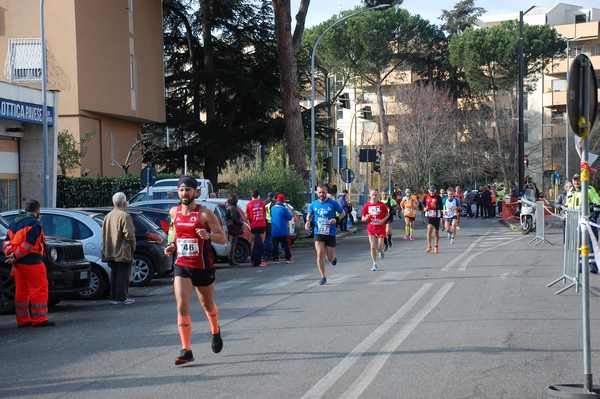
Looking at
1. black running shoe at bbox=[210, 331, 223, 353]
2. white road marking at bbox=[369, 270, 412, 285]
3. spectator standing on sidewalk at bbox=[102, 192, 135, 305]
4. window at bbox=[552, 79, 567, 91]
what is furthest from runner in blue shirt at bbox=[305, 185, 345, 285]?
window at bbox=[552, 79, 567, 91]

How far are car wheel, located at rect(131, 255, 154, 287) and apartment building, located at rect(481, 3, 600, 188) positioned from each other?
54.1m

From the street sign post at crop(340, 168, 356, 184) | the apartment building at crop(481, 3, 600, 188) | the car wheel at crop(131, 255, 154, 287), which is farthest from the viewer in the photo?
the apartment building at crop(481, 3, 600, 188)

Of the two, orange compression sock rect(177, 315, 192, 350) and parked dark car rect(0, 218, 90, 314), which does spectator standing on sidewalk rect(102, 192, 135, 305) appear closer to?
parked dark car rect(0, 218, 90, 314)

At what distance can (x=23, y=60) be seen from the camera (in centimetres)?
3288

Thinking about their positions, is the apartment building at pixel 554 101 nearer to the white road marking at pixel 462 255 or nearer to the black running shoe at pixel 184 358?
the white road marking at pixel 462 255

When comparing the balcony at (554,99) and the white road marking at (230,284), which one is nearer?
the white road marking at (230,284)

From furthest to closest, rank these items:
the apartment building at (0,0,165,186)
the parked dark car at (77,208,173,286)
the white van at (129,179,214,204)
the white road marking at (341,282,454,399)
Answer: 1. the apartment building at (0,0,165,186)
2. the white van at (129,179,214,204)
3. the parked dark car at (77,208,173,286)
4. the white road marking at (341,282,454,399)

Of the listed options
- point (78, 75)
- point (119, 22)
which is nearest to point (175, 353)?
point (78, 75)

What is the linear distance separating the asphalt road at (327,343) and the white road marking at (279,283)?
8 centimetres

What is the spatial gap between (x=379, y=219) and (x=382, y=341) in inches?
395

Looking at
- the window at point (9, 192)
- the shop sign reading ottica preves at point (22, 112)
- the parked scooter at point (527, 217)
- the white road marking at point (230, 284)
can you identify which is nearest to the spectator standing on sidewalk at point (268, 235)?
the white road marking at point (230, 284)

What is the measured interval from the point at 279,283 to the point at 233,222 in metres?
4.83

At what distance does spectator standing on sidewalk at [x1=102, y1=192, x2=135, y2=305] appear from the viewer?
14.1 meters

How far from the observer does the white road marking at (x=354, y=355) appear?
726 centimetres
